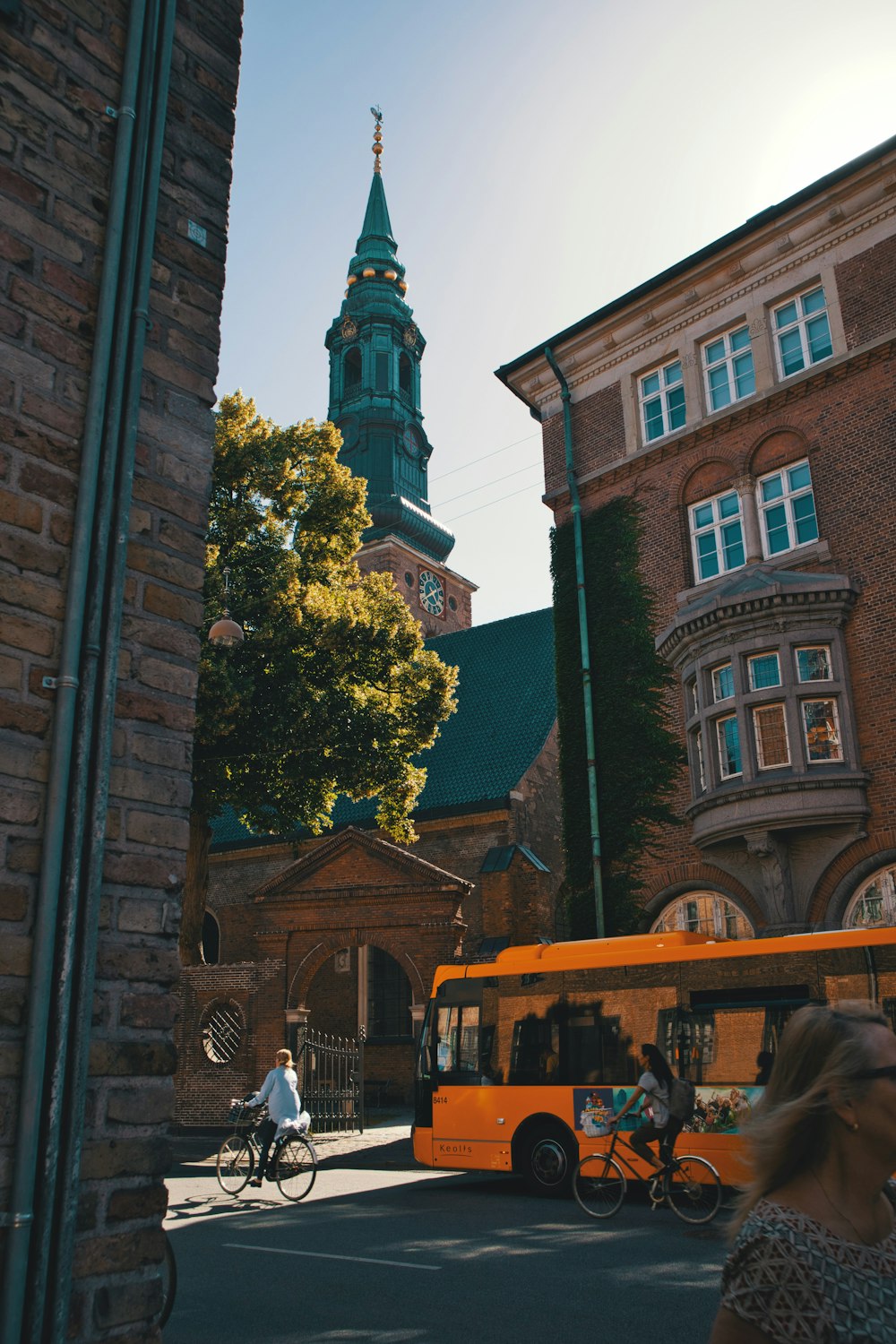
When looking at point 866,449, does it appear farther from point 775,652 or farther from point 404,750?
point 404,750

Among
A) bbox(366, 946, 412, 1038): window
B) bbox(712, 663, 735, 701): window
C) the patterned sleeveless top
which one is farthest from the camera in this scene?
bbox(366, 946, 412, 1038): window

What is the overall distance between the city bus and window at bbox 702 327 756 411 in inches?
422

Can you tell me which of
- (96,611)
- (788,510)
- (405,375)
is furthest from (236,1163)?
(405,375)

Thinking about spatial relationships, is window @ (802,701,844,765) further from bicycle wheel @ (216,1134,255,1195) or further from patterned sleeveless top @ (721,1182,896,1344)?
patterned sleeveless top @ (721,1182,896,1344)

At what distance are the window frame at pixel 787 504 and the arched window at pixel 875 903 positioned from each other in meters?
5.64

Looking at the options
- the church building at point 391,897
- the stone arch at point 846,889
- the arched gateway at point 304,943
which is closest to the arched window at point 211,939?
the church building at point 391,897

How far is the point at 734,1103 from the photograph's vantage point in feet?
41.7

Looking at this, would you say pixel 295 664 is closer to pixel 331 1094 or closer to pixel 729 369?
pixel 331 1094

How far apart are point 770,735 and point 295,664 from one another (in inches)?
342

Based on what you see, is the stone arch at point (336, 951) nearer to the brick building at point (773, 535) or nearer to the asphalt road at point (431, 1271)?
the brick building at point (773, 535)

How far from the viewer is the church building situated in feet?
73.1

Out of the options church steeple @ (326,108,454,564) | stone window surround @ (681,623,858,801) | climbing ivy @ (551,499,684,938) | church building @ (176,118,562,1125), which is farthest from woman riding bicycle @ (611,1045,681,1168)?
church steeple @ (326,108,454,564)

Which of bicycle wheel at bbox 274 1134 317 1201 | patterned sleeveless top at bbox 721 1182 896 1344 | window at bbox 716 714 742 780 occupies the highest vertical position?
window at bbox 716 714 742 780

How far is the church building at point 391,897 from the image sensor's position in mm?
22281
